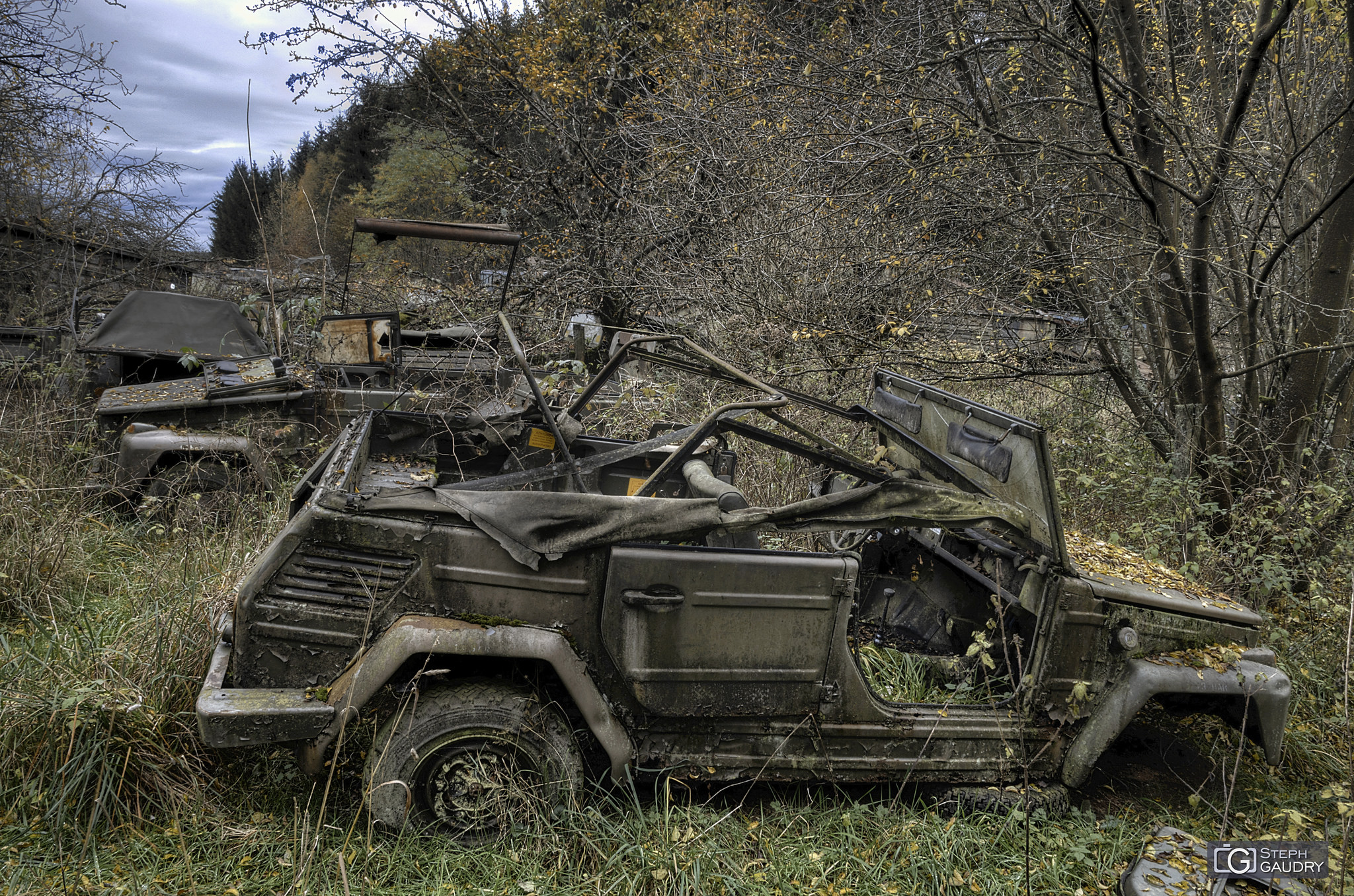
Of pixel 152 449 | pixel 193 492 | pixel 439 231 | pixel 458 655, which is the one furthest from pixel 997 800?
pixel 152 449

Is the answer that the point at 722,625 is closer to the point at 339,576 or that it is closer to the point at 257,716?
the point at 339,576

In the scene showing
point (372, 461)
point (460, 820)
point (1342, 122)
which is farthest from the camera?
point (1342, 122)

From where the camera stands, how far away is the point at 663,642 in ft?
9.37

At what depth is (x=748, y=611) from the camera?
9.54 ft

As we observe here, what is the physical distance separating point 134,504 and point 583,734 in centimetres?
436

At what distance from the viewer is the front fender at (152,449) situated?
546 centimetres

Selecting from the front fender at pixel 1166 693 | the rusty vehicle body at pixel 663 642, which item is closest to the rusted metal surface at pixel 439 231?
the rusty vehicle body at pixel 663 642

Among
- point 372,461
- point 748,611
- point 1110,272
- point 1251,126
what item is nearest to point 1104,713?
point 748,611

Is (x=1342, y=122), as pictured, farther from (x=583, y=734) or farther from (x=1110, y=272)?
(x=583, y=734)

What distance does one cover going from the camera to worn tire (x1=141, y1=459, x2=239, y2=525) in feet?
17.2

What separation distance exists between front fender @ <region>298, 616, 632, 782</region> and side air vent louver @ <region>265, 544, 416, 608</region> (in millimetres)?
149

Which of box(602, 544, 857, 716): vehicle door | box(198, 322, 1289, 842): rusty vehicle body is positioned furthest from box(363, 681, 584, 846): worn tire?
box(602, 544, 857, 716): vehicle door

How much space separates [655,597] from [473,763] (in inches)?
34.6

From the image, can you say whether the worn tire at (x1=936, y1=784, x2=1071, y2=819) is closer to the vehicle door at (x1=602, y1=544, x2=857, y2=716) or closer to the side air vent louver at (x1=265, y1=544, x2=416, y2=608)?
the vehicle door at (x1=602, y1=544, x2=857, y2=716)
